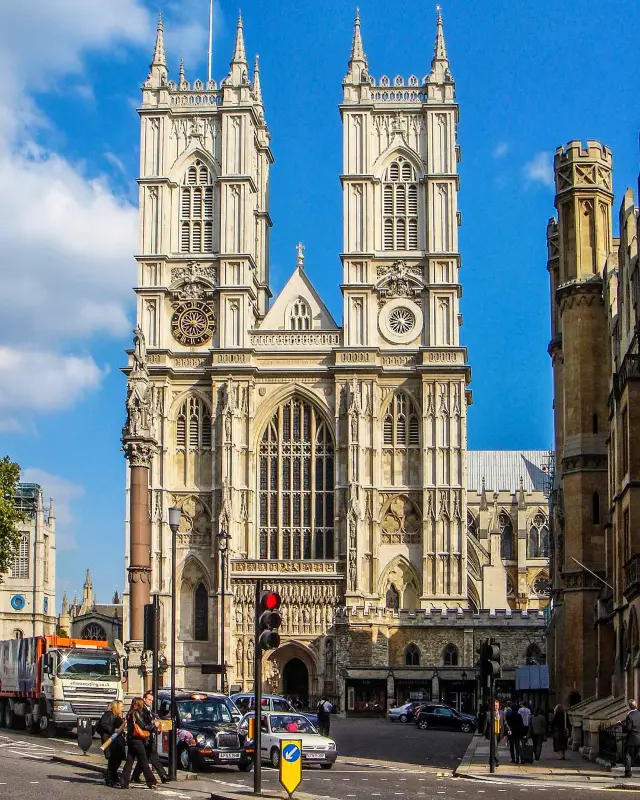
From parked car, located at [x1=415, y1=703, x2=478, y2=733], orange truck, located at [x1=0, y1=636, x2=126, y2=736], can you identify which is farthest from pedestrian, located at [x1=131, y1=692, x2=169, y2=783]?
parked car, located at [x1=415, y1=703, x2=478, y2=733]

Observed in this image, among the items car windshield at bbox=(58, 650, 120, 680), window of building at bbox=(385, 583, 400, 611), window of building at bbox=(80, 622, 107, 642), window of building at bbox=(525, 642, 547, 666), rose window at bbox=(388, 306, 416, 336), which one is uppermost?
rose window at bbox=(388, 306, 416, 336)

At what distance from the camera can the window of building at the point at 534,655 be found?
70875mm

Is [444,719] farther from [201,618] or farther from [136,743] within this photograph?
[136,743]

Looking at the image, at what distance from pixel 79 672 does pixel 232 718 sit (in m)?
8.19

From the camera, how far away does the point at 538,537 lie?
359ft

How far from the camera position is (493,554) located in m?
95.5

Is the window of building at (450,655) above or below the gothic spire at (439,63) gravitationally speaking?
below

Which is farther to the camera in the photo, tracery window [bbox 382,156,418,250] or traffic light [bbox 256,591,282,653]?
tracery window [bbox 382,156,418,250]

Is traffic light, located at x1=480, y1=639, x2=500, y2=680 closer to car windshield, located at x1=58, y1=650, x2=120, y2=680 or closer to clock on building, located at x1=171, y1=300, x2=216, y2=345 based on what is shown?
car windshield, located at x1=58, y1=650, x2=120, y2=680

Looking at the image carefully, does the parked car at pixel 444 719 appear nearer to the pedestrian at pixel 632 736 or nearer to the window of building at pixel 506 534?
the pedestrian at pixel 632 736

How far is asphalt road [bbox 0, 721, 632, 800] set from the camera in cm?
2350

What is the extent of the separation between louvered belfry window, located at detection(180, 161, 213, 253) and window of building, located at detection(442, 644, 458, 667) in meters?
25.4

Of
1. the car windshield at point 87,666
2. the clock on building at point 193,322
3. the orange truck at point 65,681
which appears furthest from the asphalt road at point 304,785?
the clock on building at point 193,322

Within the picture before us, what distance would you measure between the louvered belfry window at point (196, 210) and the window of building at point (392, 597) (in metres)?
21.1
